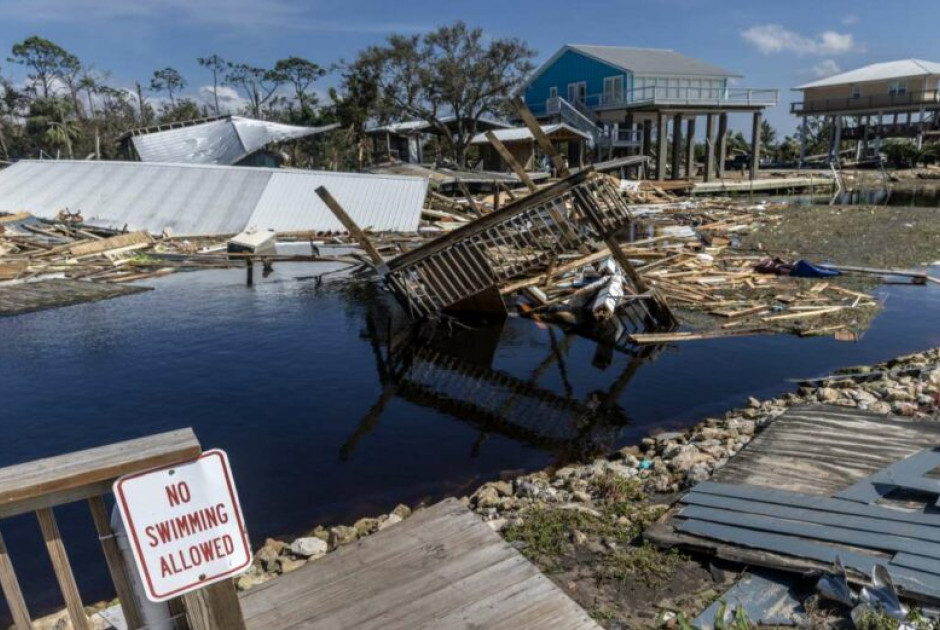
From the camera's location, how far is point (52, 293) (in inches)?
814

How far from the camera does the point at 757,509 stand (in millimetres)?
6191

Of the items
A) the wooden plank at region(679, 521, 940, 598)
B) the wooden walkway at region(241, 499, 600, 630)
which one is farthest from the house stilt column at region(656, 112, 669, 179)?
the wooden walkway at region(241, 499, 600, 630)

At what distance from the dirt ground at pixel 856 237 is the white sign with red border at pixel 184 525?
25.3 metres

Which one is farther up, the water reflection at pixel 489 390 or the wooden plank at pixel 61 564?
the wooden plank at pixel 61 564

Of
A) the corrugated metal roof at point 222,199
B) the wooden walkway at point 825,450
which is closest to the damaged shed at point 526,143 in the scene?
the corrugated metal roof at point 222,199

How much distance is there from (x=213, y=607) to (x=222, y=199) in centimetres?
3367

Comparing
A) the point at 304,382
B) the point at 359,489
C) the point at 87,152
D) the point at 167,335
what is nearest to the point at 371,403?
the point at 304,382

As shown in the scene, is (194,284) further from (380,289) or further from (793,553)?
(793,553)

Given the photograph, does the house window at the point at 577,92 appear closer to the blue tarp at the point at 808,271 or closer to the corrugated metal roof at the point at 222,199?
the corrugated metal roof at the point at 222,199

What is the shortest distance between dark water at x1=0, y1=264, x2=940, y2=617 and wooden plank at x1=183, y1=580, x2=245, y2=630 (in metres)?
5.74

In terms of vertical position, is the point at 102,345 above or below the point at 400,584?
below

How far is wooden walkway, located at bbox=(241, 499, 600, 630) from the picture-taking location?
4.48 m

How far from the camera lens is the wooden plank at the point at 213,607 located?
103 inches

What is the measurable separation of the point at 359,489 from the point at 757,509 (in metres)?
5.32
